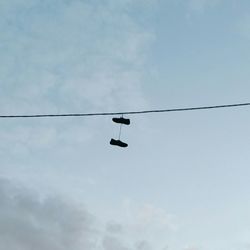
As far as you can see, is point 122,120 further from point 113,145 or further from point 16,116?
point 16,116

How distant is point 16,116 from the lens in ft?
46.5

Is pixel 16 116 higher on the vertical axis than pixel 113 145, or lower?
lower

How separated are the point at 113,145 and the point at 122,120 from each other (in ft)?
4.36

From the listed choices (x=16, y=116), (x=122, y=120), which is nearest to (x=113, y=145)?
(x=122, y=120)

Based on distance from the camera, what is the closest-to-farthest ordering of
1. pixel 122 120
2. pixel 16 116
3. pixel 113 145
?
pixel 16 116 → pixel 122 120 → pixel 113 145

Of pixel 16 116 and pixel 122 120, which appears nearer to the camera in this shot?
pixel 16 116

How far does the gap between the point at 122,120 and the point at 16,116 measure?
11.0 ft

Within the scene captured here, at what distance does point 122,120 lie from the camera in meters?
16.0

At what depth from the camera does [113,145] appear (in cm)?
1708

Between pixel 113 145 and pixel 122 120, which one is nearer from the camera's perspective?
pixel 122 120

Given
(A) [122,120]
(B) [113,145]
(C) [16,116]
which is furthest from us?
(B) [113,145]

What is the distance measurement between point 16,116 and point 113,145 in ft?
12.9

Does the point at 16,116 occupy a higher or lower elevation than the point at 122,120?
lower
